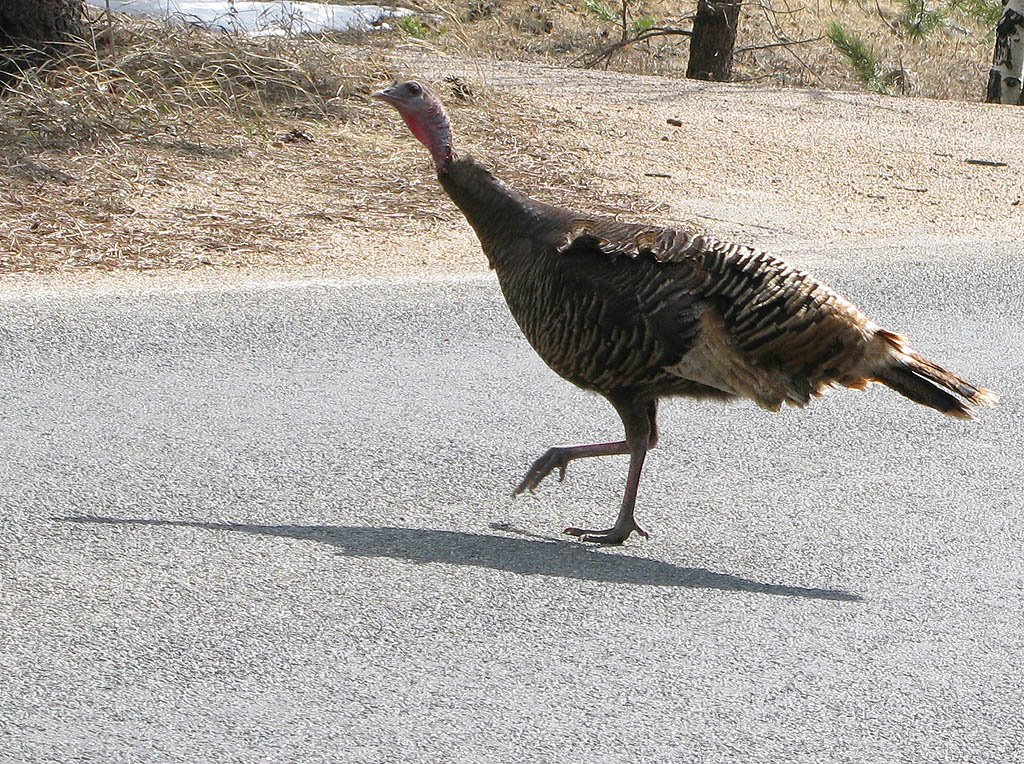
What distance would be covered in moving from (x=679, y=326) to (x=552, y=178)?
5169 millimetres

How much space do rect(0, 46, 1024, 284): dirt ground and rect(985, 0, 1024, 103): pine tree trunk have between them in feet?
9.49

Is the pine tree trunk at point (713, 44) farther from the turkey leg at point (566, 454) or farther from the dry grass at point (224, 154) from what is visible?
the turkey leg at point (566, 454)

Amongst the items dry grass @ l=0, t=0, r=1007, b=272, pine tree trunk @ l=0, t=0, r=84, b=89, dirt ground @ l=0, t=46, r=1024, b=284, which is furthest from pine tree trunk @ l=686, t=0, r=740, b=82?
pine tree trunk @ l=0, t=0, r=84, b=89

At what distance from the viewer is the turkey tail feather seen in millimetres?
4461

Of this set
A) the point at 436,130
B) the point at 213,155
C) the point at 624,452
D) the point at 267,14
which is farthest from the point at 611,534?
the point at 267,14

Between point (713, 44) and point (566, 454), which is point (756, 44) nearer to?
point (713, 44)

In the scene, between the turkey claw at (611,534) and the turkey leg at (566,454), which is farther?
the turkey leg at (566,454)

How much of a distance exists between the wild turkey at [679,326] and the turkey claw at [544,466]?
225 millimetres

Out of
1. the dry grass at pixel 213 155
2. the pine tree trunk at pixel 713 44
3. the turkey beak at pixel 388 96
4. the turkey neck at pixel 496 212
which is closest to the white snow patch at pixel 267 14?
the dry grass at pixel 213 155

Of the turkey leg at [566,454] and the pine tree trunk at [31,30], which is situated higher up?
the pine tree trunk at [31,30]

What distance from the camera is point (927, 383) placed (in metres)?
4.48

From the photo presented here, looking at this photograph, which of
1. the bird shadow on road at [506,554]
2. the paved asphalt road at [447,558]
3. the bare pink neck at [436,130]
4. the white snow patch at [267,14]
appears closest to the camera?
the paved asphalt road at [447,558]

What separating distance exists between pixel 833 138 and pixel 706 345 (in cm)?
721

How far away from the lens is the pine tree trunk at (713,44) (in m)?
14.6
